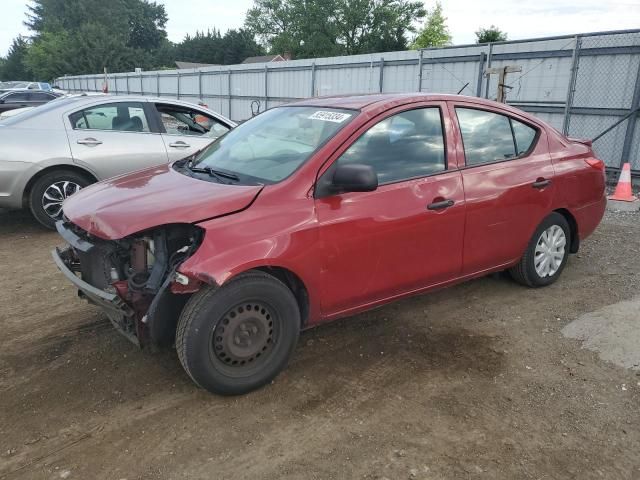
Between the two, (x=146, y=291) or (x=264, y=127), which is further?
(x=264, y=127)

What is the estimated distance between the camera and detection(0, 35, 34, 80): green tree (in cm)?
8188

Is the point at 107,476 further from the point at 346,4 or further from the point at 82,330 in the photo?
the point at 346,4

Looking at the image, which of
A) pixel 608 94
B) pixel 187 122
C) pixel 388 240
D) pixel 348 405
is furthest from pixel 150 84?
pixel 348 405

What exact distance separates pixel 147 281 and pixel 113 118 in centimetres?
449

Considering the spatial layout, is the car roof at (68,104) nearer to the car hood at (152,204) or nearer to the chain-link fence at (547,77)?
the chain-link fence at (547,77)

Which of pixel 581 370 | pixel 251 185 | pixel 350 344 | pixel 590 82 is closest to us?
pixel 251 185

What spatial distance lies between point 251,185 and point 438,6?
68.6m

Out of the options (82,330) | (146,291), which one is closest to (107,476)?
(146,291)

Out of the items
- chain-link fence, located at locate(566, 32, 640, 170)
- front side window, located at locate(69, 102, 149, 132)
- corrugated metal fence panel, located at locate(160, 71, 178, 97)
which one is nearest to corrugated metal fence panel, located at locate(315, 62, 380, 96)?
chain-link fence, located at locate(566, 32, 640, 170)

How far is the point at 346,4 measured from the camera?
195 feet

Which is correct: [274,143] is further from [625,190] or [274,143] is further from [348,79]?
[348,79]

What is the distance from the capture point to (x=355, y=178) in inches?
121

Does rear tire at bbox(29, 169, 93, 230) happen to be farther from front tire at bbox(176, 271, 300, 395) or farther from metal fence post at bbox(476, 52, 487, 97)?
metal fence post at bbox(476, 52, 487, 97)

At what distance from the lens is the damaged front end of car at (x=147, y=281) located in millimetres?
2887
